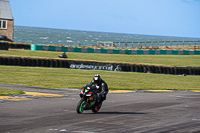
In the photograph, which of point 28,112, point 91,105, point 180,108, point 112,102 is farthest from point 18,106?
point 180,108

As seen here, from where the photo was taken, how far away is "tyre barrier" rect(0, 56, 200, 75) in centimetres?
3256

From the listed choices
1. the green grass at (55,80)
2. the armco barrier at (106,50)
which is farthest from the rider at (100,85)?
the armco barrier at (106,50)

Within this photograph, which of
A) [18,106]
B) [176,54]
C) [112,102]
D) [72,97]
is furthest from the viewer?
[176,54]

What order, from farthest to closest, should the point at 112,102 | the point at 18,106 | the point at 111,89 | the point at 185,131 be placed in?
the point at 111,89
the point at 112,102
the point at 18,106
the point at 185,131

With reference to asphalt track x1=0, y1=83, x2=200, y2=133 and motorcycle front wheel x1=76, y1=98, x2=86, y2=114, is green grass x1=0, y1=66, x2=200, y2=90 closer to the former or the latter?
asphalt track x1=0, y1=83, x2=200, y2=133

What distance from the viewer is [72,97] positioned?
17969 mm

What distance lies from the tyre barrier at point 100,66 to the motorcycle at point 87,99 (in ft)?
68.1

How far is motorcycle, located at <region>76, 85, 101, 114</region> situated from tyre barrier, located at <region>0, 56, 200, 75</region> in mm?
20751

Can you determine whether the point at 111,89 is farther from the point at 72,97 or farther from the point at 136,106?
the point at 136,106

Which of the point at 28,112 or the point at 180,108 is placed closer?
the point at 28,112

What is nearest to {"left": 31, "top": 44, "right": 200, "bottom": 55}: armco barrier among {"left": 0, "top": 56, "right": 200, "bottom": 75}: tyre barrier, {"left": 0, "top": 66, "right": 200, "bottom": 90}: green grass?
{"left": 0, "top": 56, "right": 200, "bottom": 75}: tyre barrier

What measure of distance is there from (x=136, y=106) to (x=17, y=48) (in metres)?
39.2

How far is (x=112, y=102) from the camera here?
650 inches

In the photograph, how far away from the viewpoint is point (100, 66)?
115ft
